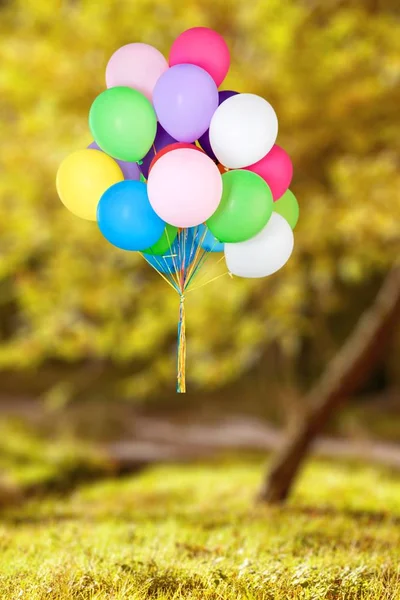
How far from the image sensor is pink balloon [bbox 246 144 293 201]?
8.36ft

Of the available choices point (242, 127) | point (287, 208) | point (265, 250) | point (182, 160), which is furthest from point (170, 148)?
point (287, 208)

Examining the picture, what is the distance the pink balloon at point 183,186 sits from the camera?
87.4 inches

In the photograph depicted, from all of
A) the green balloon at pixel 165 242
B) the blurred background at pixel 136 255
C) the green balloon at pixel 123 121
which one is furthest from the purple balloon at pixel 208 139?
the blurred background at pixel 136 255

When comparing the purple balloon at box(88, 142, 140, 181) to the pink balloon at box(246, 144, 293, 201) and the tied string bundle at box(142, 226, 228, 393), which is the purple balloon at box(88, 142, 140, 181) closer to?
the tied string bundle at box(142, 226, 228, 393)

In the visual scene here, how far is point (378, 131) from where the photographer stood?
4785mm

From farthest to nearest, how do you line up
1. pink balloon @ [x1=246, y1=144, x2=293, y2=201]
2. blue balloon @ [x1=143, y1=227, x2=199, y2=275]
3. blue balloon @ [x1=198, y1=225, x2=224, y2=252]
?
1. blue balloon @ [x1=198, y1=225, x2=224, y2=252]
2. blue balloon @ [x1=143, y1=227, x2=199, y2=275]
3. pink balloon @ [x1=246, y1=144, x2=293, y2=201]

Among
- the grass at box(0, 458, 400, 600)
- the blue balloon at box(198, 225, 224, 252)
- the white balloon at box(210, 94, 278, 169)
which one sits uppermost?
the white balloon at box(210, 94, 278, 169)

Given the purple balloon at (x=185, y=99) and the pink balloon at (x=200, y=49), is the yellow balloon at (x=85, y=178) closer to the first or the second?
the purple balloon at (x=185, y=99)

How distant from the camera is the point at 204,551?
9.21 feet

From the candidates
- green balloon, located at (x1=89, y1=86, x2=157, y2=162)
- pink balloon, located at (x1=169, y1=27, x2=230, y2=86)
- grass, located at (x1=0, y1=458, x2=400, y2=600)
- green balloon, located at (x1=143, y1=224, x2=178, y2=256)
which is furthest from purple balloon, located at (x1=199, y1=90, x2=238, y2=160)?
grass, located at (x1=0, y1=458, x2=400, y2=600)

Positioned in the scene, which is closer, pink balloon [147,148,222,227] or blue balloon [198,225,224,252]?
pink balloon [147,148,222,227]

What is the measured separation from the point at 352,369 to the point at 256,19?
2.43 meters

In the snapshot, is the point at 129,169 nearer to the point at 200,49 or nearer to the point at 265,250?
the point at 200,49

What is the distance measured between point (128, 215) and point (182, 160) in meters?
0.28
